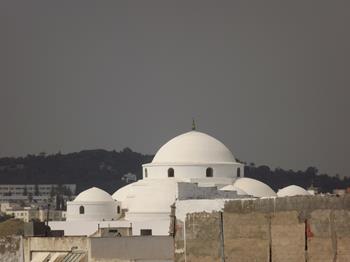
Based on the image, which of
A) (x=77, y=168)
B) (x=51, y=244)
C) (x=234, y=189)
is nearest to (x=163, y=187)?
(x=234, y=189)

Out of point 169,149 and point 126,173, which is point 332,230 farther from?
point 126,173

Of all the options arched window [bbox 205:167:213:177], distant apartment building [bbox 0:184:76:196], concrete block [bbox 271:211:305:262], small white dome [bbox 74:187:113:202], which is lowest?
concrete block [bbox 271:211:305:262]

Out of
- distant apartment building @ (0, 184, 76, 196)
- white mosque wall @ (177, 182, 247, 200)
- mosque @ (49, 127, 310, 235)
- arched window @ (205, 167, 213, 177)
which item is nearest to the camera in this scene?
white mosque wall @ (177, 182, 247, 200)

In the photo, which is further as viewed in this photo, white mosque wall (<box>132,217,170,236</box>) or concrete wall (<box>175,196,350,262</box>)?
white mosque wall (<box>132,217,170,236</box>)

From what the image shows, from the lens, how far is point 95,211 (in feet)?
132

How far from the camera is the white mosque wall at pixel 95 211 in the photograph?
131ft

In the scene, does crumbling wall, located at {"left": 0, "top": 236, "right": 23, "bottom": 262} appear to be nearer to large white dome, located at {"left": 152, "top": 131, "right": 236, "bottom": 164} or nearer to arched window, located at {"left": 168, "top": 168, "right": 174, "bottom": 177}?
arched window, located at {"left": 168, "top": 168, "right": 174, "bottom": 177}

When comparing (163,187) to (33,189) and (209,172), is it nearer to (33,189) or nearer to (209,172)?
(209,172)

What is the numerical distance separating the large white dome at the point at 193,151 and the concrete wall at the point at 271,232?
45.3ft

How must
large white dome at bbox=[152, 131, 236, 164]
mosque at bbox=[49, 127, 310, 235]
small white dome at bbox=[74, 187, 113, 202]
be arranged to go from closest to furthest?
1. mosque at bbox=[49, 127, 310, 235]
2. large white dome at bbox=[152, 131, 236, 164]
3. small white dome at bbox=[74, 187, 113, 202]

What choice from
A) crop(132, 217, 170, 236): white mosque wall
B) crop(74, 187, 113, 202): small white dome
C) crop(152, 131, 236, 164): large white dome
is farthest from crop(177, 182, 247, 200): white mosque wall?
crop(74, 187, 113, 202): small white dome

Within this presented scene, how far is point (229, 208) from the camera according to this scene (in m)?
24.8

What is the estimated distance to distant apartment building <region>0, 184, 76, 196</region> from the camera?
5512 inches

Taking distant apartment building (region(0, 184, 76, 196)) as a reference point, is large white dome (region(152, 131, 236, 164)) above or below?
below
